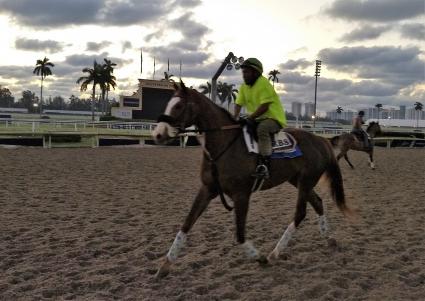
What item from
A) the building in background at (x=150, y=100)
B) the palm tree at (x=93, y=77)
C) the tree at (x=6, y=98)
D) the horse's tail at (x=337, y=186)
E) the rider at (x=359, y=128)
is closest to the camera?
the horse's tail at (x=337, y=186)

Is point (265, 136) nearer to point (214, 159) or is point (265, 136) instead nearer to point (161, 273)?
point (214, 159)

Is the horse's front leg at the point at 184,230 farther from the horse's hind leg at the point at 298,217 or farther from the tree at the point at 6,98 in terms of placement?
the tree at the point at 6,98

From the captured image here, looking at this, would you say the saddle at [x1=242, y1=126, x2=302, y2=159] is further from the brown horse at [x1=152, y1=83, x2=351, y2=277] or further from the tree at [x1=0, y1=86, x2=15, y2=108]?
the tree at [x1=0, y1=86, x2=15, y2=108]

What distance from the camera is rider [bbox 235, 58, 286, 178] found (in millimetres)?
5176

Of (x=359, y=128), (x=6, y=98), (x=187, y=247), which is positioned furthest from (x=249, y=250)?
(x=6, y=98)

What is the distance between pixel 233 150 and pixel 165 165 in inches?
472

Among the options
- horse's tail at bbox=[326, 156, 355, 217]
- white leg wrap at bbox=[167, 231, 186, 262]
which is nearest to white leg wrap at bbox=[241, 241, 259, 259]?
white leg wrap at bbox=[167, 231, 186, 262]

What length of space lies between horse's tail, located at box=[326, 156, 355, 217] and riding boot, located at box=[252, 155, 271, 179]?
1553 mm

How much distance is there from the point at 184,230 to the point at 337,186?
270 centimetres

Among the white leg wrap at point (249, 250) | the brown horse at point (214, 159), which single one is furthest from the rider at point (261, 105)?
the white leg wrap at point (249, 250)

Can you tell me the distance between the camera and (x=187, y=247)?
5.90 metres

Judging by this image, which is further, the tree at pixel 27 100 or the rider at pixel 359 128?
the tree at pixel 27 100

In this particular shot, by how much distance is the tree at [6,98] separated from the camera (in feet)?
463

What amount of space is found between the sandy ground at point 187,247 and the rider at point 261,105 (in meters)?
1.30
